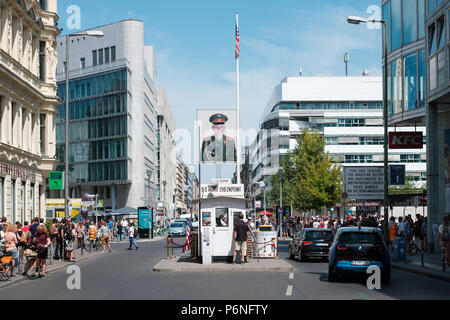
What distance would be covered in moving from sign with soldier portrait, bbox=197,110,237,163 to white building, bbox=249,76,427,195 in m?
71.2

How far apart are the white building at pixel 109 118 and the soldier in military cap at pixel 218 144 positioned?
6420 cm

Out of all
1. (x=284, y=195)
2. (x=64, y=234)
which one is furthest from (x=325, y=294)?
(x=284, y=195)

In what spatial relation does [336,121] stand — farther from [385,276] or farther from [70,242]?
[385,276]

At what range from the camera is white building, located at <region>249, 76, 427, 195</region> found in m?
101

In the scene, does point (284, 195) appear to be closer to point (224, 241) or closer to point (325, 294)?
point (224, 241)

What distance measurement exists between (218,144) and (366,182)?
896 cm

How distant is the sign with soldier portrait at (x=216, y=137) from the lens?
29.0 metres

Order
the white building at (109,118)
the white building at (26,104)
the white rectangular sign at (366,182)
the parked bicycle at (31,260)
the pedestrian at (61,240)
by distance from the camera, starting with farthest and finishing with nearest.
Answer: the white building at (109,118), the white building at (26,104), the white rectangular sign at (366,182), the pedestrian at (61,240), the parked bicycle at (31,260)

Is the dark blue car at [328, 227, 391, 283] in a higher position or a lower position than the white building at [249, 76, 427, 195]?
lower

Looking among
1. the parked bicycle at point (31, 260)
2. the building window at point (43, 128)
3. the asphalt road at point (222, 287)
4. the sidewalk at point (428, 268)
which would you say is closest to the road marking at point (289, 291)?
the asphalt road at point (222, 287)

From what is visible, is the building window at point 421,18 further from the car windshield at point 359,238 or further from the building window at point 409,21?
the car windshield at point 359,238

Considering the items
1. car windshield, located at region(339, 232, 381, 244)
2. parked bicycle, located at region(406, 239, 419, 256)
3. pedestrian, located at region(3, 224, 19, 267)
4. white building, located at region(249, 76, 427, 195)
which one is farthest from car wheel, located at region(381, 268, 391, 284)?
white building, located at region(249, 76, 427, 195)

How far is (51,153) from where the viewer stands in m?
43.9

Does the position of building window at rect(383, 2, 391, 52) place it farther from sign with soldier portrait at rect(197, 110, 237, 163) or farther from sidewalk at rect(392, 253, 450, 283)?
sidewalk at rect(392, 253, 450, 283)
